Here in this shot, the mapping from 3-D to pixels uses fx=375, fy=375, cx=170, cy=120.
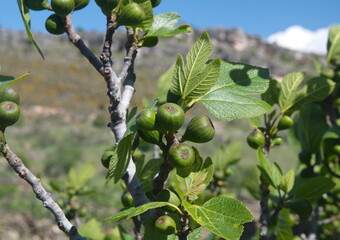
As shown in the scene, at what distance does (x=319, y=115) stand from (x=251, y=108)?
1058 mm

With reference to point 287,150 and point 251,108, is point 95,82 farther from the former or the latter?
point 251,108

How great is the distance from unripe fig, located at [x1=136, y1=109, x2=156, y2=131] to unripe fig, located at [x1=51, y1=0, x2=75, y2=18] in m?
0.43

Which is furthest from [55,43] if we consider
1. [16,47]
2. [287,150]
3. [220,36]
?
[287,150]

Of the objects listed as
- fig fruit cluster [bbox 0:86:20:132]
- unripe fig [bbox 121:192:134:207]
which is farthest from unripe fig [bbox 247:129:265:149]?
fig fruit cluster [bbox 0:86:20:132]

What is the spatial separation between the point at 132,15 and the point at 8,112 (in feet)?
1.38

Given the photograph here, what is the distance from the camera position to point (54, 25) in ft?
A: 3.71

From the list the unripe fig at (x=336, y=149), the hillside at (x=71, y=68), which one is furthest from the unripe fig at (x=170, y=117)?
the hillside at (x=71, y=68)

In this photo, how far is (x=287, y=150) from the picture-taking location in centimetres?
1762

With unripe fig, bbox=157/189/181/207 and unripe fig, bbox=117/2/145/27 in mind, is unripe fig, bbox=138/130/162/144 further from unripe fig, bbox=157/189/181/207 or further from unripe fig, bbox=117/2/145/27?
unripe fig, bbox=117/2/145/27

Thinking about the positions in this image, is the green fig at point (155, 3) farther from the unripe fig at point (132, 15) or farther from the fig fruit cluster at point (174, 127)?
the fig fruit cluster at point (174, 127)

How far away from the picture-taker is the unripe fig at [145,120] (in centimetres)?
85

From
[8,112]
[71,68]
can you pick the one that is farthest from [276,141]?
[71,68]

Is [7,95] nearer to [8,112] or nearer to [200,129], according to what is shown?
[8,112]

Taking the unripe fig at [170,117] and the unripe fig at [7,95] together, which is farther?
the unripe fig at [7,95]
